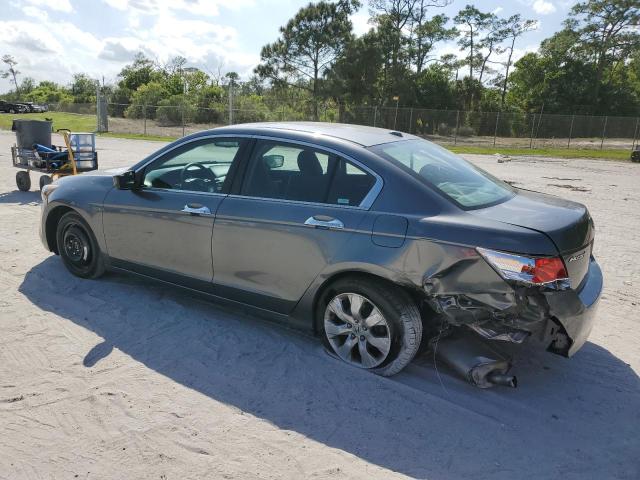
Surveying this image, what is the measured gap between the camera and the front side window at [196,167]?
4.32 meters

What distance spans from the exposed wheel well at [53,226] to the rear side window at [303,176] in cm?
241

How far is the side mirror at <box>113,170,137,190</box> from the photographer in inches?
182

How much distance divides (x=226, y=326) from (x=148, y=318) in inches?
27.3

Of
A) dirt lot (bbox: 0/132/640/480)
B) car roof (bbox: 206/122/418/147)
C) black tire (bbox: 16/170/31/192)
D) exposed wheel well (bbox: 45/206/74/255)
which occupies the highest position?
car roof (bbox: 206/122/418/147)

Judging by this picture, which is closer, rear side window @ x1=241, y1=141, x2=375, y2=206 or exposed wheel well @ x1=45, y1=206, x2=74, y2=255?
rear side window @ x1=241, y1=141, x2=375, y2=206

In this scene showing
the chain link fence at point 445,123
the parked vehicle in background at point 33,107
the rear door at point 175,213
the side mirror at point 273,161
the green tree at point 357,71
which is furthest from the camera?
the parked vehicle in background at point 33,107

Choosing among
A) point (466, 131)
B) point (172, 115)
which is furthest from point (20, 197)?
point (466, 131)

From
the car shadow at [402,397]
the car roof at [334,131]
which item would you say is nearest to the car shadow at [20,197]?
the car shadow at [402,397]

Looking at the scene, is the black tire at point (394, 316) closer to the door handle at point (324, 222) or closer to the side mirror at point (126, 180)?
the door handle at point (324, 222)

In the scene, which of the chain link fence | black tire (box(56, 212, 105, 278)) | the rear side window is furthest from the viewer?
the chain link fence

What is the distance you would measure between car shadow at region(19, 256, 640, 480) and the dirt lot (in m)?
0.01

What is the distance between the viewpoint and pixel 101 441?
2.95m

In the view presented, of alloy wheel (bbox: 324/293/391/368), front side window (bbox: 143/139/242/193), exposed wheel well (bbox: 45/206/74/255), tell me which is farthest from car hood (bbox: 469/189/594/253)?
exposed wheel well (bbox: 45/206/74/255)

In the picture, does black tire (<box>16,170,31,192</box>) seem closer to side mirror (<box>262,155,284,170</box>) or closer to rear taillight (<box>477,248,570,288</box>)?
side mirror (<box>262,155,284,170</box>)
